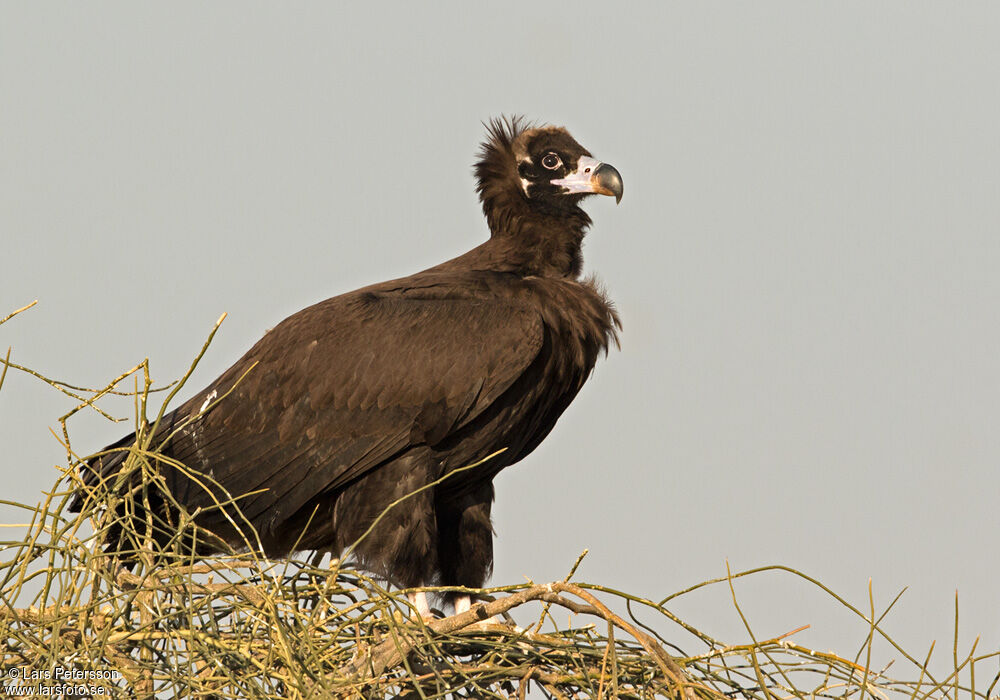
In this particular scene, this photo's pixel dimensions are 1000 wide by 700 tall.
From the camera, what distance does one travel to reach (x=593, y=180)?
585 cm

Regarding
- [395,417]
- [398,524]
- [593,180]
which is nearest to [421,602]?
[398,524]

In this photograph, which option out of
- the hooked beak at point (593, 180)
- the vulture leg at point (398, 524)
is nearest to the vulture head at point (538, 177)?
the hooked beak at point (593, 180)

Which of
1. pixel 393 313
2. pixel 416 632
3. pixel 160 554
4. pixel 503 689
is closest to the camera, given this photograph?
pixel 160 554

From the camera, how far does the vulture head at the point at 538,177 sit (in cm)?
592

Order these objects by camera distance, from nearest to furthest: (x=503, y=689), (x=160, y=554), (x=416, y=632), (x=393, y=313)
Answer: (x=160, y=554)
(x=416, y=632)
(x=503, y=689)
(x=393, y=313)

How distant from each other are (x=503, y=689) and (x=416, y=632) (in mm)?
473

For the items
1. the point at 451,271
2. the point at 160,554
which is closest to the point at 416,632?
the point at 160,554

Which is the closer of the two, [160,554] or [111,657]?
[160,554]

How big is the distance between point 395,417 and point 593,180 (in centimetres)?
155

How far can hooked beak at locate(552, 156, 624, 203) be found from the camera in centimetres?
573

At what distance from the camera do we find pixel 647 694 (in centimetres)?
336

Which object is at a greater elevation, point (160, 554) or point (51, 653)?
point (160, 554)

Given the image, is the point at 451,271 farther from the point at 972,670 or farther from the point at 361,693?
the point at 972,670

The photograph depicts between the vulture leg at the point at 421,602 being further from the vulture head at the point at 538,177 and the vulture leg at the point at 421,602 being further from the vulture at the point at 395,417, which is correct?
the vulture head at the point at 538,177
